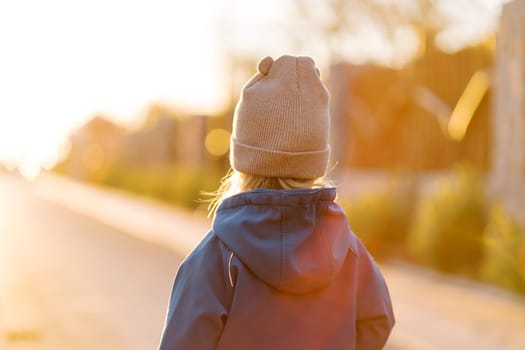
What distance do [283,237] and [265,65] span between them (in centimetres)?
52

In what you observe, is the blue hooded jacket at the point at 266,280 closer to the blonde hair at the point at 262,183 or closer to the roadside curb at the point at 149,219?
the blonde hair at the point at 262,183

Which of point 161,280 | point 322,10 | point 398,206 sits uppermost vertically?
point 322,10

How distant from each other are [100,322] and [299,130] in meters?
5.03

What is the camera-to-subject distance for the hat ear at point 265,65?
2.37 meters

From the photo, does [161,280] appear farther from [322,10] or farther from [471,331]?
[322,10]

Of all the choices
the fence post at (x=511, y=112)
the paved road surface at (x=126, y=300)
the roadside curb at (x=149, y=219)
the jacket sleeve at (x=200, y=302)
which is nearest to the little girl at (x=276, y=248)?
the jacket sleeve at (x=200, y=302)

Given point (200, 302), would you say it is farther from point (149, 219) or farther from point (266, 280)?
point (149, 219)

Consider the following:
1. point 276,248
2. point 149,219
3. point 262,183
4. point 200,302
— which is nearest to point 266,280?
point 276,248

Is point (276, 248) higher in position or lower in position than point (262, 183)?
lower

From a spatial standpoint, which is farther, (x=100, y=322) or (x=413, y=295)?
(x=413, y=295)

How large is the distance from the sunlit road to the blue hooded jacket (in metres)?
4.01

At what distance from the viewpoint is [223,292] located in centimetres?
221

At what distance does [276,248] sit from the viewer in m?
2.22

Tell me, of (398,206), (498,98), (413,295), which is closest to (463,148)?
(398,206)
